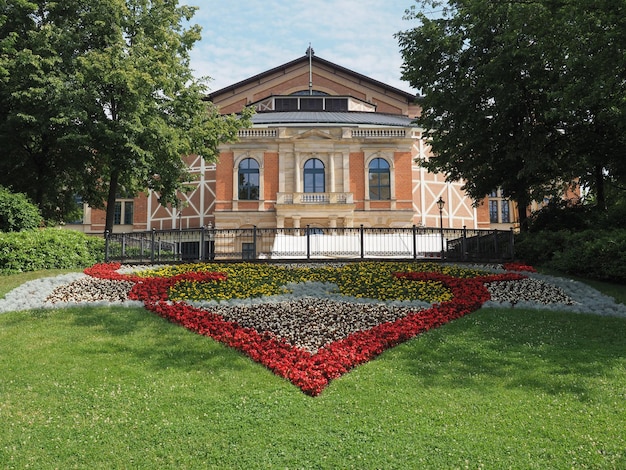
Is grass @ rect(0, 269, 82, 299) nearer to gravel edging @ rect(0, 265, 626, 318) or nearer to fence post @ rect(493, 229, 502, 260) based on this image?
gravel edging @ rect(0, 265, 626, 318)

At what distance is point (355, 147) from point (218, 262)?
21819mm

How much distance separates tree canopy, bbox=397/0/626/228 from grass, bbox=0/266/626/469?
9926 mm

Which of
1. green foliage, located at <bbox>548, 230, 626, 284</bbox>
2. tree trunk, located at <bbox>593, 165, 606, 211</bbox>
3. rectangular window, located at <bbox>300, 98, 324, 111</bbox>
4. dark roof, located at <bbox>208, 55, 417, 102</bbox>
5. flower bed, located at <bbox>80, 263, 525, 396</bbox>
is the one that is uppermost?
dark roof, located at <bbox>208, 55, 417, 102</bbox>

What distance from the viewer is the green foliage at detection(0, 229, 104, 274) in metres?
14.8

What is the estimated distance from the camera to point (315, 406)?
611 cm

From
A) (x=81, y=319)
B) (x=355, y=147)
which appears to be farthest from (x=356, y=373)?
(x=355, y=147)

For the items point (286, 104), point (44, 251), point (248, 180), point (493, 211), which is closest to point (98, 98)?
point (44, 251)

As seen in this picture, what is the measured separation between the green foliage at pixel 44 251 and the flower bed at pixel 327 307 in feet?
3.86

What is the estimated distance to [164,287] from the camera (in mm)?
12266

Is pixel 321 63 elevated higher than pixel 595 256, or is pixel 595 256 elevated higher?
pixel 321 63

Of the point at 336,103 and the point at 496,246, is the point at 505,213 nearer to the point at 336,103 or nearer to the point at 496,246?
the point at 336,103

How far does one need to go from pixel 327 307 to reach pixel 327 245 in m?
8.36

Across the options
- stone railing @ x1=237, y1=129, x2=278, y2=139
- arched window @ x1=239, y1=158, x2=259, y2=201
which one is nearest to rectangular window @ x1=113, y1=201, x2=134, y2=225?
arched window @ x1=239, y1=158, x2=259, y2=201

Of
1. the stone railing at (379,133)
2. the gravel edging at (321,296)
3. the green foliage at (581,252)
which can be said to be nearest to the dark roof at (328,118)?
the stone railing at (379,133)
